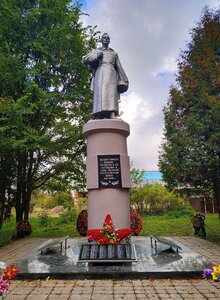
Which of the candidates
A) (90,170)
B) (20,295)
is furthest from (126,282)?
(90,170)

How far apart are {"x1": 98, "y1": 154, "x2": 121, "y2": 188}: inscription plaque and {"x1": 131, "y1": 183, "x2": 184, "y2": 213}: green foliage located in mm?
17990

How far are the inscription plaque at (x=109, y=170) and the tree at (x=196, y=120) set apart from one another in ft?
17.9

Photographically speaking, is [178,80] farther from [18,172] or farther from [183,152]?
[18,172]

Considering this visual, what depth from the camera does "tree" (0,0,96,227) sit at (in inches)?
454

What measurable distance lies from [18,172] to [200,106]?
8.29m

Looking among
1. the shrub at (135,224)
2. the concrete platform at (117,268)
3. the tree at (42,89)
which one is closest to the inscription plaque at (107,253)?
the concrete platform at (117,268)

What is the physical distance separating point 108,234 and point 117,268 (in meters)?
1.33

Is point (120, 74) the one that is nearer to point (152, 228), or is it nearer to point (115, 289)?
point (115, 289)

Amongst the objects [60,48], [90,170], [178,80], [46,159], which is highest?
[60,48]

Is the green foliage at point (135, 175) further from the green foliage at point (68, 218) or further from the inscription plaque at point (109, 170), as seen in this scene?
the inscription plaque at point (109, 170)

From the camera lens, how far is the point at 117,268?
5.49 m

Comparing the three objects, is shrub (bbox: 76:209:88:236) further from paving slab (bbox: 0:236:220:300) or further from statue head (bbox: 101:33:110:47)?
paving slab (bbox: 0:236:220:300)

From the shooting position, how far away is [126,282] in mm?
5027

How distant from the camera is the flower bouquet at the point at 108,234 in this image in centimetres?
664
